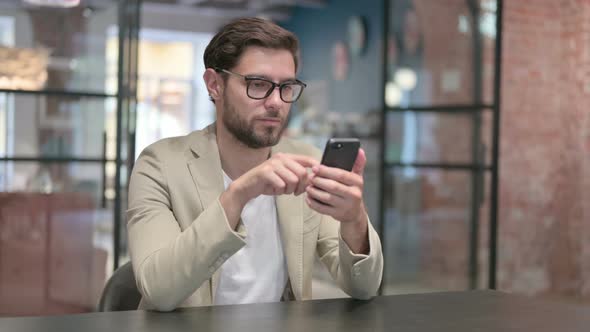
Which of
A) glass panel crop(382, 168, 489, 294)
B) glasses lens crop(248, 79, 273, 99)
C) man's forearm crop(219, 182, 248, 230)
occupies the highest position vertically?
glasses lens crop(248, 79, 273, 99)

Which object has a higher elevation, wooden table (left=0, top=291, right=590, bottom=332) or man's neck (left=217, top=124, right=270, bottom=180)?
man's neck (left=217, top=124, right=270, bottom=180)

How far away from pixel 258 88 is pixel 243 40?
→ 13cm

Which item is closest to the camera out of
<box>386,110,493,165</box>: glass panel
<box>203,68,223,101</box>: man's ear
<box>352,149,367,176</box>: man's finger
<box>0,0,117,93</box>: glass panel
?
<box>352,149,367,176</box>: man's finger

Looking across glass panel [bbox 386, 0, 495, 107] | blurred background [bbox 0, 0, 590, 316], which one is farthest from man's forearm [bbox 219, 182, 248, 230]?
glass panel [bbox 386, 0, 495, 107]

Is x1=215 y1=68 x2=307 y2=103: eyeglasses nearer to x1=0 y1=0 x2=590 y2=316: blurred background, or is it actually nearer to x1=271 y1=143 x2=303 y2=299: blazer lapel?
x1=271 y1=143 x2=303 y2=299: blazer lapel

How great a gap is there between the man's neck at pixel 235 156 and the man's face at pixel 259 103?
0.07m

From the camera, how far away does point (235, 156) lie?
180 centimetres

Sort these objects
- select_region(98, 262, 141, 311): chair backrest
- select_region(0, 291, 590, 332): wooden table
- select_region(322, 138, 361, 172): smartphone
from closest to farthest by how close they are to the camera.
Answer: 1. select_region(0, 291, 590, 332): wooden table
2. select_region(322, 138, 361, 172): smartphone
3. select_region(98, 262, 141, 311): chair backrest

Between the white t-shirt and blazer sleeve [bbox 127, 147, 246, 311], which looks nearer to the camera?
blazer sleeve [bbox 127, 147, 246, 311]

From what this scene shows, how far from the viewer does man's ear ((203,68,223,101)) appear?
1786 mm

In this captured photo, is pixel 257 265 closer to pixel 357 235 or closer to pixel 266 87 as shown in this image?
pixel 357 235

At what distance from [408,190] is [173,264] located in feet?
12.0

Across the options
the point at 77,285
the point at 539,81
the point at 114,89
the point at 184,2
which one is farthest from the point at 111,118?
the point at 184,2

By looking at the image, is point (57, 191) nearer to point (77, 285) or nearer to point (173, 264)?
point (77, 285)
